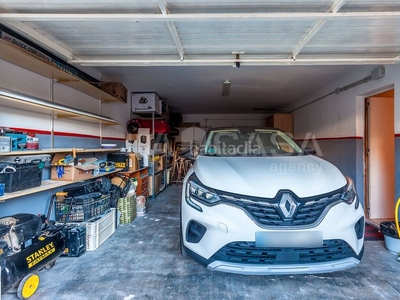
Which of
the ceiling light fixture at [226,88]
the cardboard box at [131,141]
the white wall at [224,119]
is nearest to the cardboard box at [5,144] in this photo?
the cardboard box at [131,141]

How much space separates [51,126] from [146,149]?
8.11ft

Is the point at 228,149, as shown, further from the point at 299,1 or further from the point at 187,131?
the point at 187,131

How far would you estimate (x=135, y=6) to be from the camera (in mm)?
1790

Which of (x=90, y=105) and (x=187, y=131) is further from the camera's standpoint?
(x=187, y=131)

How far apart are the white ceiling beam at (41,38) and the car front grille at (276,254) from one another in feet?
8.61

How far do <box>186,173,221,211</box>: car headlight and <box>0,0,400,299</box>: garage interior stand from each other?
29.5 inches

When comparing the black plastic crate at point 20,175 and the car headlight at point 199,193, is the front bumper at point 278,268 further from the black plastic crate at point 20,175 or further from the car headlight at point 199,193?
the black plastic crate at point 20,175

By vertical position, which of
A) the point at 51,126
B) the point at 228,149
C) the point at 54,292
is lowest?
the point at 54,292

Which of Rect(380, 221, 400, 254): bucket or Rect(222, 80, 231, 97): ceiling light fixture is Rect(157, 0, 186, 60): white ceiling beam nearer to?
Rect(222, 80, 231, 97): ceiling light fixture

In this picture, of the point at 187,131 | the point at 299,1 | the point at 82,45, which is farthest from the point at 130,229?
the point at 187,131

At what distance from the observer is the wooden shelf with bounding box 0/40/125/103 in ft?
6.35

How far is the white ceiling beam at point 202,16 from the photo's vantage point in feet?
5.89

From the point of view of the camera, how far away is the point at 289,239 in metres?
1.49

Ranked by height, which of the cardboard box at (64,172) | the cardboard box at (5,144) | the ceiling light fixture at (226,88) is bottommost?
the cardboard box at (64,172)
